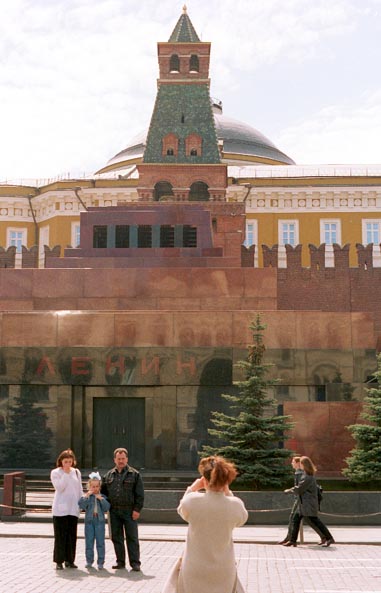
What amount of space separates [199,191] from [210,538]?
2812cm

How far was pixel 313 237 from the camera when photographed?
44.3 meters

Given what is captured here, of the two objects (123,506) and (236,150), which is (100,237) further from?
(236,150)

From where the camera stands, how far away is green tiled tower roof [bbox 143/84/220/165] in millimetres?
33156

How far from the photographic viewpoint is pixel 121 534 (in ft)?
30.6

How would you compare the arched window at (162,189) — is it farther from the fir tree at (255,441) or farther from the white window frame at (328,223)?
the fir tree at (255,441)

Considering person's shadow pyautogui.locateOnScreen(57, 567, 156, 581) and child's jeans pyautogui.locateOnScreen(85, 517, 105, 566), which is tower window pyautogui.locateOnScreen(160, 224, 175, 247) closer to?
child's jeans pyautogui.locateOnScreen(85, 517, 105, 566)

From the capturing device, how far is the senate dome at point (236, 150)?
52.2 metres

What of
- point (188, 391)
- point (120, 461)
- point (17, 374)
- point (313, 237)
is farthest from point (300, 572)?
point (313, 237)

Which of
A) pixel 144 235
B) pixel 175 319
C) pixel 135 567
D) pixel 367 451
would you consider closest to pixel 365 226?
pixel 144 235

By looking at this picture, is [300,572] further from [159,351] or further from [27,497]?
[159,351]

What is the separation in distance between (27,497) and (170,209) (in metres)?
14.5

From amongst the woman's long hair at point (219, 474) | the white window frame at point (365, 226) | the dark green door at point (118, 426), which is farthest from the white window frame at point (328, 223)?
the woman's long hair at point (219, 474)

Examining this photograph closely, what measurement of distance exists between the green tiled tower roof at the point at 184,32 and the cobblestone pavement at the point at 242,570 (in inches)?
1073

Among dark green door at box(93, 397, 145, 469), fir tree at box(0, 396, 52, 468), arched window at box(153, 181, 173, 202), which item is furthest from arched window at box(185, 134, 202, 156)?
fir tree at box(0, 396, 52, 468)
